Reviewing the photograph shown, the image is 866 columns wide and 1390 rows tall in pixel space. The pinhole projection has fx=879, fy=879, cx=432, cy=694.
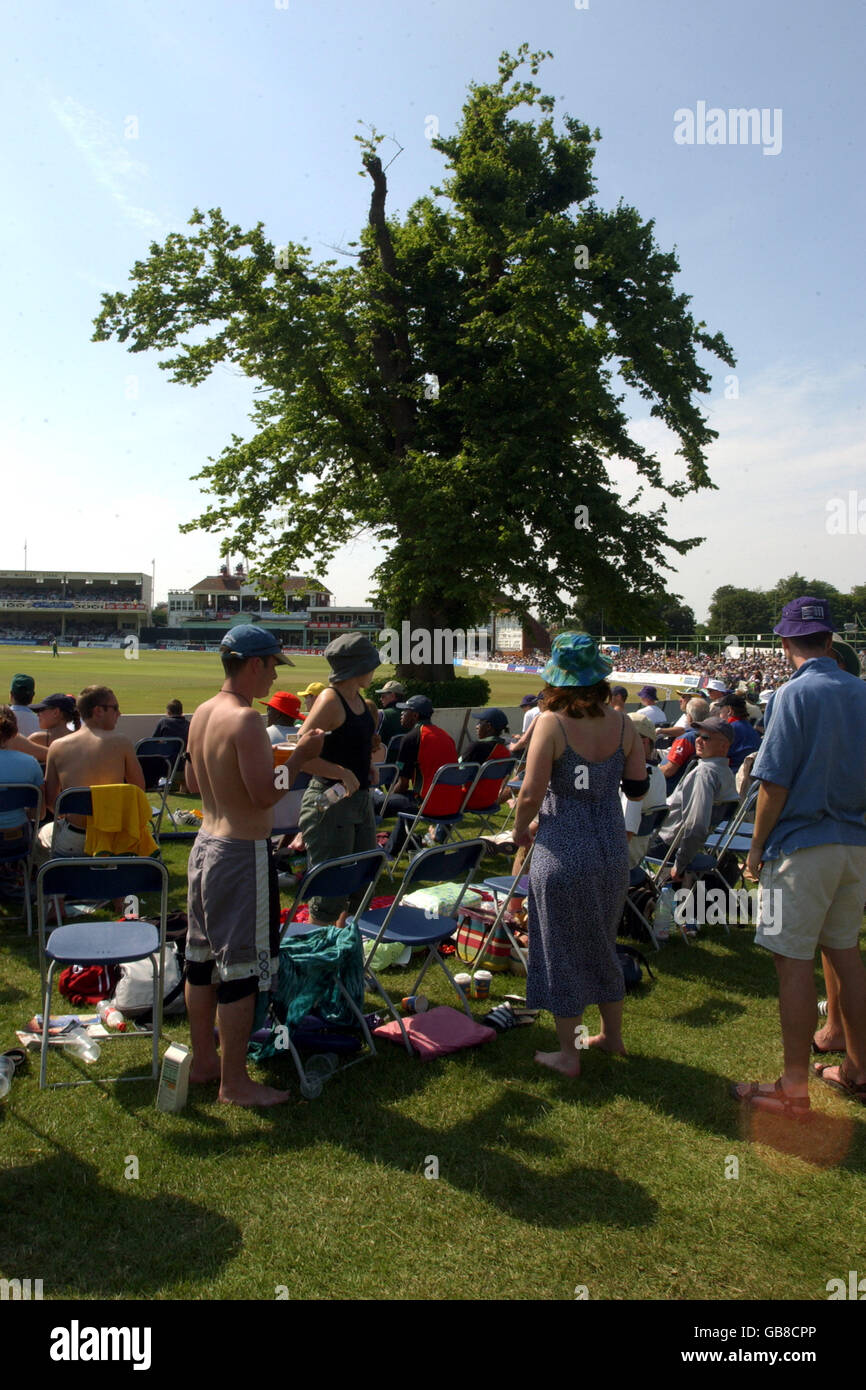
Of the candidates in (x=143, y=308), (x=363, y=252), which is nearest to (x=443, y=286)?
(x=363, y=252)

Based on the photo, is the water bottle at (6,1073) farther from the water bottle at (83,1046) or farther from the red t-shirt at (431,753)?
the red t-shirt at (431,753)

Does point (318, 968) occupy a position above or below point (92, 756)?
below

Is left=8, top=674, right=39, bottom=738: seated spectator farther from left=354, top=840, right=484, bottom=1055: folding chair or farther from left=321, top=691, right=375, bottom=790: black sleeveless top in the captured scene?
left=354, top=840, right=484, bottom=1055: folding chair

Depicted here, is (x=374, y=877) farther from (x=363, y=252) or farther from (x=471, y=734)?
(x=363, y=252)

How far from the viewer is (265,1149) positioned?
3197 millimetres

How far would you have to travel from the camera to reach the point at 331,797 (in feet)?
14.9

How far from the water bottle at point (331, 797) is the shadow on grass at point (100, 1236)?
1.98 m

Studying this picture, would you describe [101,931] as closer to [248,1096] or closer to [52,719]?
[248,1096]

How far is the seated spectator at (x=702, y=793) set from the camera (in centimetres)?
579

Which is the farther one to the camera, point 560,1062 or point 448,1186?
point 560,1062

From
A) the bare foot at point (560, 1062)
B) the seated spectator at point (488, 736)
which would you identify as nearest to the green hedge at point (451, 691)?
the seated spectator at point (488, 736)

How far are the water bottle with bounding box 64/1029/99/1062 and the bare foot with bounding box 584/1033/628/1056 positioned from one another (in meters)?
2.21

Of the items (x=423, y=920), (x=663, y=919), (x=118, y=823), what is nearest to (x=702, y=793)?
(x=663, y=919)

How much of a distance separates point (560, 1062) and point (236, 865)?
168cm
